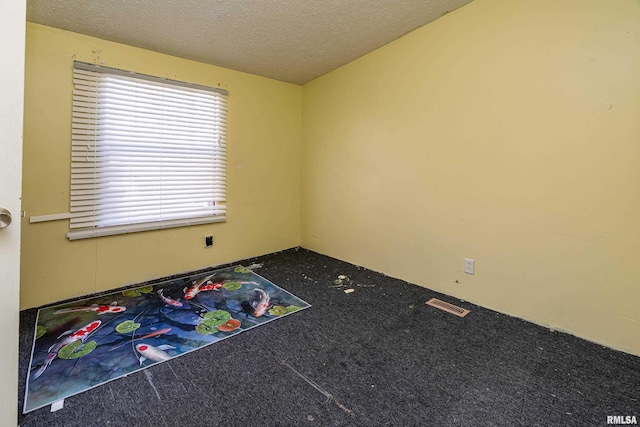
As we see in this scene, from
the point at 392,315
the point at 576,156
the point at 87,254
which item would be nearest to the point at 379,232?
the point at 392,315

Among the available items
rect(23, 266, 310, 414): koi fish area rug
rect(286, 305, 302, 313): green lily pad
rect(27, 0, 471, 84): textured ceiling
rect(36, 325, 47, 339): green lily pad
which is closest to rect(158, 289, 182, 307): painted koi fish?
rect(23, 266, 310, 414): koi fish area rug

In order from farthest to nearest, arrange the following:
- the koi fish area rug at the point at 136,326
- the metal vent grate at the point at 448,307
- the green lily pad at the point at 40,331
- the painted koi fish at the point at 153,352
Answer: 1. the metal vent grate at the point at 448,307
2. the green lily pad at the point at 40,331
3. the painted koi fish at the point at 153,352
4. the koi fish area rug at the point at 136,326

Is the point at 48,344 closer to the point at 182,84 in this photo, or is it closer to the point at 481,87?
the point at 182,84

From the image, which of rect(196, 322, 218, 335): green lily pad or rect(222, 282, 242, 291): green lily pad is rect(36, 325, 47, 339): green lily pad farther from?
rect(222, 282, 242, 291): green lily pad

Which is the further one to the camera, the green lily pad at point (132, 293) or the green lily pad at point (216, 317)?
the green lily pad at point (132, 293)

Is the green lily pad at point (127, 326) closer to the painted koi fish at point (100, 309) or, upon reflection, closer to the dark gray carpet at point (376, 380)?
the painted koi fish at point (100, 309)

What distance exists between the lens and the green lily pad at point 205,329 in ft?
6.08

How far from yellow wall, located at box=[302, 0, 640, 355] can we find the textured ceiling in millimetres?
302

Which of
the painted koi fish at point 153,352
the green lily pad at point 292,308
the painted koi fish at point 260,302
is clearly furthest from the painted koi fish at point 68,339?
the green lily pad at point 292,308

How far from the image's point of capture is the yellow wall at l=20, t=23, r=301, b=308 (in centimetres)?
218

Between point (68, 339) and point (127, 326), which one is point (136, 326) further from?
point (68, 339)

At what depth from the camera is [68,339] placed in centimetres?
176

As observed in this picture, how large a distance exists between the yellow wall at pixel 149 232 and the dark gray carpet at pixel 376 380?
52 cm

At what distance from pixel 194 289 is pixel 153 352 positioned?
3.01 ft
